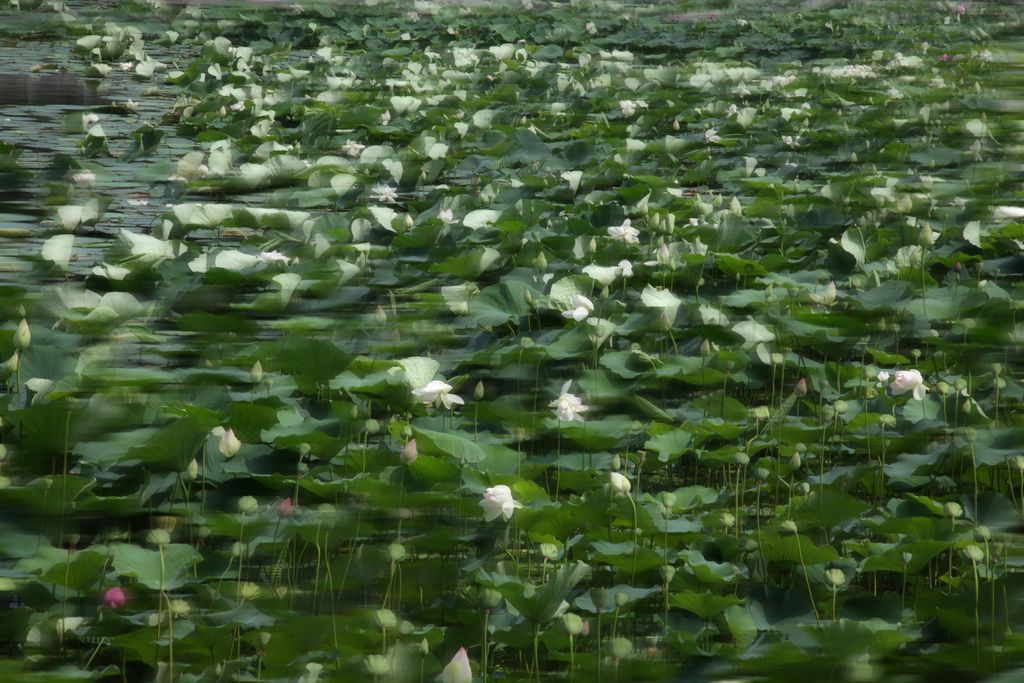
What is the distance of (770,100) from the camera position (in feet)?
18.1

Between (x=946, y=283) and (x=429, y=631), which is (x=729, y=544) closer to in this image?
(x=429, y=631)

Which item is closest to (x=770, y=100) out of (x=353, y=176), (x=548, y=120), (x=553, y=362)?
(x=548, y=120)

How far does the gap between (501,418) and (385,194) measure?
1.51 metres

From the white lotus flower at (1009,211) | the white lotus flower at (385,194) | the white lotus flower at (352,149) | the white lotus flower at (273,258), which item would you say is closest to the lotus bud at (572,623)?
the white lotus flower at (273,258)

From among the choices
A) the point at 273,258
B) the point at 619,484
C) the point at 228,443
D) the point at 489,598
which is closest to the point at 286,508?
the point at 228,443

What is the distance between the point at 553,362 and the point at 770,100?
376 cm

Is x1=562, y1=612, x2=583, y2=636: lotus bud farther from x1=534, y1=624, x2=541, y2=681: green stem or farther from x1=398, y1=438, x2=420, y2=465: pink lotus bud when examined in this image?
x1=398, y1=438, x2=420, y2=465: pink lotus bud

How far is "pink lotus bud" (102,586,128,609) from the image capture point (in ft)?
4.07

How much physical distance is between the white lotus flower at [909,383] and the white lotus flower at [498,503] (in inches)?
28.9

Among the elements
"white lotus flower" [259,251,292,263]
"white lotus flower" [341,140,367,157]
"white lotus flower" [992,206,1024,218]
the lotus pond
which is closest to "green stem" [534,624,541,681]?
the lotus pond

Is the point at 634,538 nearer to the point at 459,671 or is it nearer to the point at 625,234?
the point at 459,671

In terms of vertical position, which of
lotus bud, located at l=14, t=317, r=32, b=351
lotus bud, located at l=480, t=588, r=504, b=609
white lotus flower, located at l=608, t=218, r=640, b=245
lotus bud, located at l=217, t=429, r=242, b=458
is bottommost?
lotus bud, located at l=480, t=588, r=504, b=609

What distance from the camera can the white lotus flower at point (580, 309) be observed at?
210 cm

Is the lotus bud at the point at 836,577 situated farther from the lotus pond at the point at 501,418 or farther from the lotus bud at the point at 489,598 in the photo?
the lotus bud at the point at 489,598
